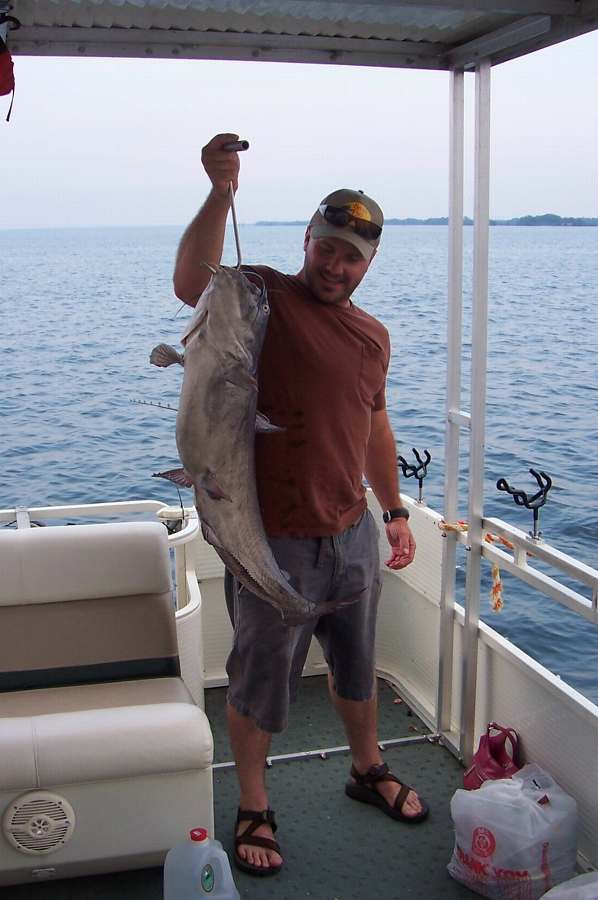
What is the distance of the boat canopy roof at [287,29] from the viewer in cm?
253

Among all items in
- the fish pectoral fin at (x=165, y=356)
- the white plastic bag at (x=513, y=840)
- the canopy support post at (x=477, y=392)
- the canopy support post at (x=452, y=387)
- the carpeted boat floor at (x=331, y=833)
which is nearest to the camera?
the fish pectoral fin at (x=165, y=356)

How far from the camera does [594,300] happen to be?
27844mm

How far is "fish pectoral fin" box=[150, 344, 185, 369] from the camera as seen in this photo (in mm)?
1997

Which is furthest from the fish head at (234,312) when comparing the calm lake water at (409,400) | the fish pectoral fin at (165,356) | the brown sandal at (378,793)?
the calm lake water at (409,400)

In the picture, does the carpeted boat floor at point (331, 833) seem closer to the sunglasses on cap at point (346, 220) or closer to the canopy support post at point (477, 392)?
the canopy support post at point (477, 392)

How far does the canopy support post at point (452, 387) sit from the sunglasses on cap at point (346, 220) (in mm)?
804

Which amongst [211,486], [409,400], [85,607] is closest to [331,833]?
→ [85,607]

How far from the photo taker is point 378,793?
10.6 ft

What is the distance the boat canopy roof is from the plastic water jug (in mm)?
2256

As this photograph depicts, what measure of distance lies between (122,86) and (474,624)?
33690mm

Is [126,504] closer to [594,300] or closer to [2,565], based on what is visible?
[2,565]

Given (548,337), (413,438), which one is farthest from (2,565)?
(548,337)

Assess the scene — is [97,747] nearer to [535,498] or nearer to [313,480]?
[313,480]

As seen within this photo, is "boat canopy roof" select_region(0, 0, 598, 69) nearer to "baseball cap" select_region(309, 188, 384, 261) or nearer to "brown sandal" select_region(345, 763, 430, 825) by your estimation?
"baseball cap" select_region(309, 188, 384, 261)
